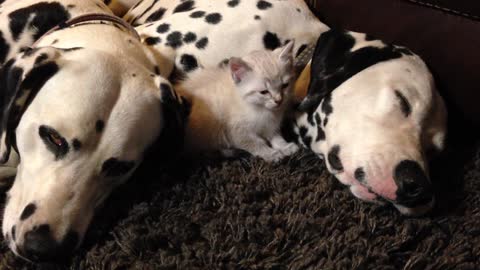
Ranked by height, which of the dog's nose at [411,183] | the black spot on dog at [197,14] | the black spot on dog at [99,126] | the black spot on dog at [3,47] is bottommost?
the dog's nose at [411,183]

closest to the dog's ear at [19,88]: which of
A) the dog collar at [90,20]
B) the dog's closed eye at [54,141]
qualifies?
the dog's closed eye at [54,141]

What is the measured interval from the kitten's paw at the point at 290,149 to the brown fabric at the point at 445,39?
50cm

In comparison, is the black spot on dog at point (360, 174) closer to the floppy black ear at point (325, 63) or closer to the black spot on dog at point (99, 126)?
the floppy black ear at point (325, 63)

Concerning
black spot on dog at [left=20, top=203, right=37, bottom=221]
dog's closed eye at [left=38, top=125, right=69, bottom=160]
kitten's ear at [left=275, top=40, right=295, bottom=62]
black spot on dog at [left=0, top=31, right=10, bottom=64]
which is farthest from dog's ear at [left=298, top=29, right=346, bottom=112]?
black spot on dog at [left=0, top=31, right=10, bottom=64]

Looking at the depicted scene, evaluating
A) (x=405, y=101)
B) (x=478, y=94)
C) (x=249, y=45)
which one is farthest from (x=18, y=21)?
(x=478, y=94)

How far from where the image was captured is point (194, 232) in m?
1.41

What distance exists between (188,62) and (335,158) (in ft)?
2.07

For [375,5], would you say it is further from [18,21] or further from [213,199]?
[18,21]

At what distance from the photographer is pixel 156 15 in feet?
7.14

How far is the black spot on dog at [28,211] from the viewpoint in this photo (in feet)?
4.20

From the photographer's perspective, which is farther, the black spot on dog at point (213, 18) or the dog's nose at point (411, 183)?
the black spot on dog at point (213, 18)

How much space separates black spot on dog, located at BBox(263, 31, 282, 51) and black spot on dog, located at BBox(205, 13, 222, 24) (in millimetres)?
177

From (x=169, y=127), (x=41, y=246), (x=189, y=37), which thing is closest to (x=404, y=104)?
(x=169, y=127)

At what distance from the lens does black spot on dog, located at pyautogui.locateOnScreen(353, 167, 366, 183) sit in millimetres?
1455
